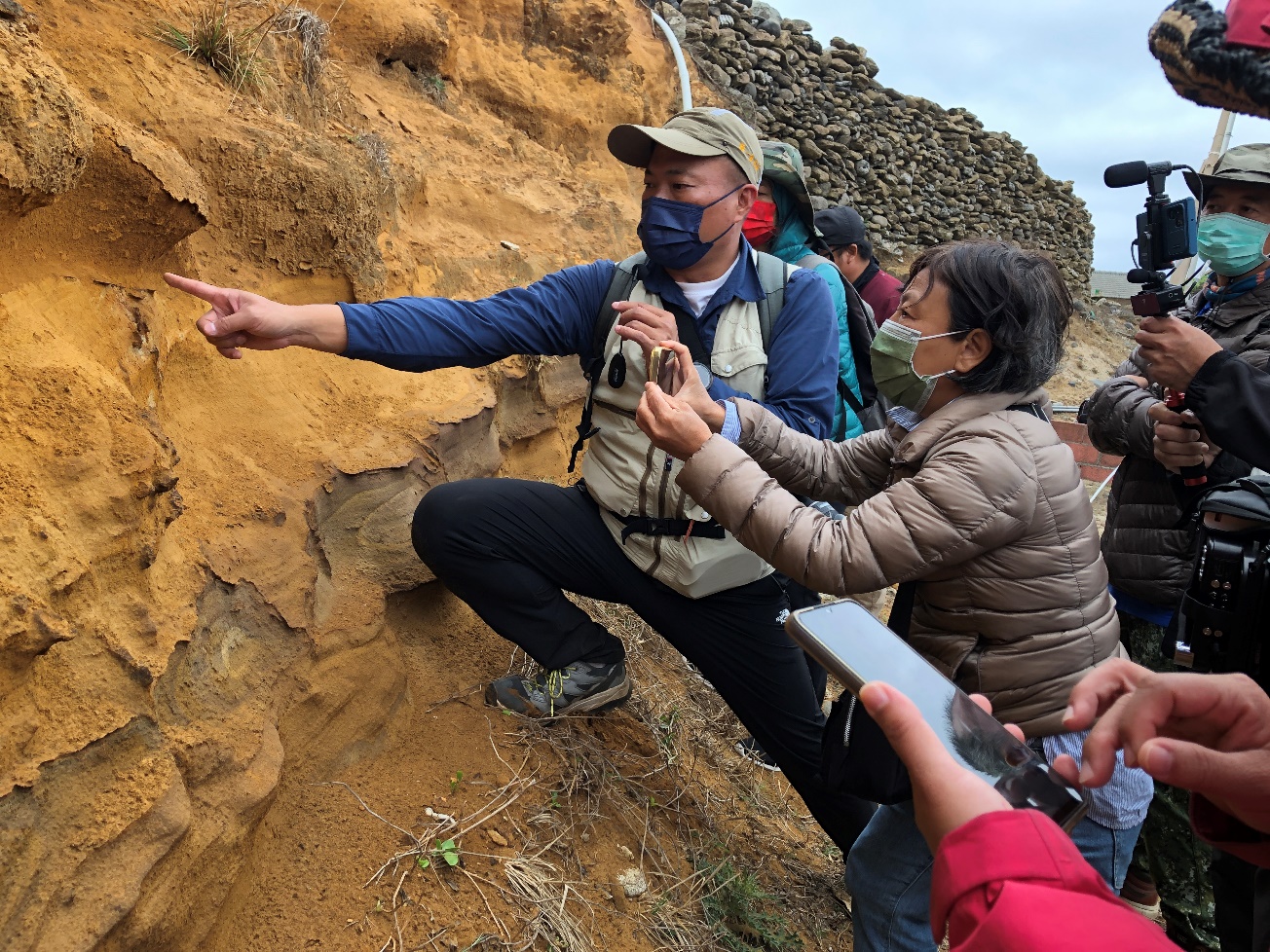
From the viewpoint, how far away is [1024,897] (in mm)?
955

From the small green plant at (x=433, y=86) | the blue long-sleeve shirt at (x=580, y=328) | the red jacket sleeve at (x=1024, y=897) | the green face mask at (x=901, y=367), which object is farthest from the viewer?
the small green plant at (x=433, y=86)

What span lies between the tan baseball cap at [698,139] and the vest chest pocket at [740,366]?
615 millimetres

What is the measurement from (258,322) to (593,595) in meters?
1.32

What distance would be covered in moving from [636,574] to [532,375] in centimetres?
152

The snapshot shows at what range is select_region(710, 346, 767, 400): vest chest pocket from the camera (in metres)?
2.64

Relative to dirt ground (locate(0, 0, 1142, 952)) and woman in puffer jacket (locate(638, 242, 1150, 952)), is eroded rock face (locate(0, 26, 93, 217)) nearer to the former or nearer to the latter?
dirt ground (locate(0, 0, 1142, 952))

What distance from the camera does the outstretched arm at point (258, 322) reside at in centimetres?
221

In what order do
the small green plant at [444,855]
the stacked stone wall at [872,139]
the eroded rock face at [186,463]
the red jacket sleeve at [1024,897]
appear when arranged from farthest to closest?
the stacked stone wall at [872,139]
the small green plant at [444,855]
the eroded rock face at [186,463]
the red jacket sleeve at [1024,897]

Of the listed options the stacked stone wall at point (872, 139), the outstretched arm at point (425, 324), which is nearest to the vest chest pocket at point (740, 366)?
the outstretched arm at point (425, 324)

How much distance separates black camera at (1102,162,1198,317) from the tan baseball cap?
40.7 inches

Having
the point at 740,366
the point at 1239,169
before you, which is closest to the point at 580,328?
the point at 740,366

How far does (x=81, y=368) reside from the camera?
1811 millimetres

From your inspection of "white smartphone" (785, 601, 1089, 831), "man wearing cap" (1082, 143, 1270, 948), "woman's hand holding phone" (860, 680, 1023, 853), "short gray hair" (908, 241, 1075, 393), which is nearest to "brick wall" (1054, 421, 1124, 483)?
"man wearing cap" (1082, 143, 1270, 948)

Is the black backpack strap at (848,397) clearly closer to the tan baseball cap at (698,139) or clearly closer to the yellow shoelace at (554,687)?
the tan baseball cap at (698,139)
